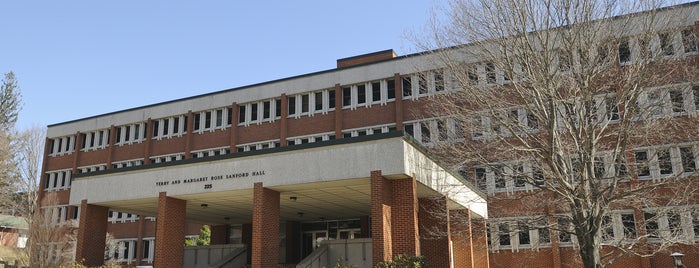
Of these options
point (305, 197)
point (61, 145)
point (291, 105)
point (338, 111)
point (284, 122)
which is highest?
point (291, 105)

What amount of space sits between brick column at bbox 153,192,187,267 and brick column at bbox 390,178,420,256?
348 inches

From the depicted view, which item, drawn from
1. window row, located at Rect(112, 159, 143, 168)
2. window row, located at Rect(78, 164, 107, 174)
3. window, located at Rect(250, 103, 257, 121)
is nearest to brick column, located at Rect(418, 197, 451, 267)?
window, located at Rect(250, 103, 257, 121)

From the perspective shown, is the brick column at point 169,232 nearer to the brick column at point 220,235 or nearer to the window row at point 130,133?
the brick column at point 220,235

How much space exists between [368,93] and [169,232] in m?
19.5

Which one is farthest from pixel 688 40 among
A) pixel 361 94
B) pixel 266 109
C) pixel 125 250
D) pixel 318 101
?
pixel 125 250

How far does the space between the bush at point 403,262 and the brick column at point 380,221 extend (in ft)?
0.93

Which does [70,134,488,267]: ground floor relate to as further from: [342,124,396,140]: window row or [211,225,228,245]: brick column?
[342,124,396,140]: window row

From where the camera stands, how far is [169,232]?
22969 mm

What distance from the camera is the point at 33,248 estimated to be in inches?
1073

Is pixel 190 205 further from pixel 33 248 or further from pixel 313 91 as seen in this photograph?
pixel 313 91

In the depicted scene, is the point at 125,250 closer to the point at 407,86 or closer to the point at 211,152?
the point at 211,152

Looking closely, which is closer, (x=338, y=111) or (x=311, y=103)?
(x=338, y=111)

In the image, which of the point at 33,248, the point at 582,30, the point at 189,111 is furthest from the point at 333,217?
the point at 189,111

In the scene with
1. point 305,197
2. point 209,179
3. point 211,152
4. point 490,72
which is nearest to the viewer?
point 209,179
